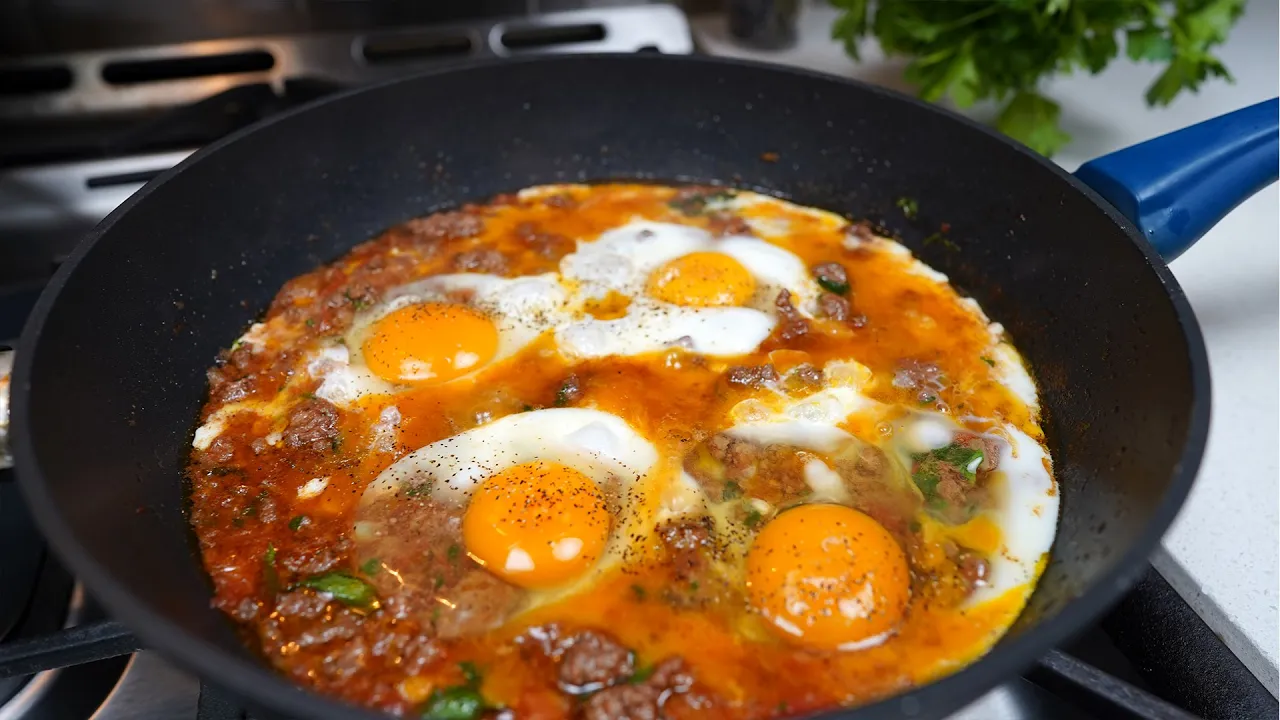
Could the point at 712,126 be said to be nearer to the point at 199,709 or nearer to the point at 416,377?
the point at 416,377

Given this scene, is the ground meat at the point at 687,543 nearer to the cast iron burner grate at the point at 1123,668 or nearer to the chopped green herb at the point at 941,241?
the cast iron burner grate at the point at 1123,668

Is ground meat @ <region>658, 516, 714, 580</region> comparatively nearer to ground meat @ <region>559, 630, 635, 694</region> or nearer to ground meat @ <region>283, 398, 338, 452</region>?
ground meat @ <region>559, 630, 635, 694</region>

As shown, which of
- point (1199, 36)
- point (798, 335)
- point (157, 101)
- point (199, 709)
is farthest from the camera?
point (157, 101)

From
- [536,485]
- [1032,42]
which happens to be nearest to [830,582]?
[536,485]

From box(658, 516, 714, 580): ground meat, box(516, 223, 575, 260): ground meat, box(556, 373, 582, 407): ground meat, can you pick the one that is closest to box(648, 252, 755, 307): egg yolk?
box(516, 223, 575, 260): ground meat

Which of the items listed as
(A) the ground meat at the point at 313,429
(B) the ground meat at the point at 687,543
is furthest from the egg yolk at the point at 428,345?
(B) the ground meat at the point at 687,543

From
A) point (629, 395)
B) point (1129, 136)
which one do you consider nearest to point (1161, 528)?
point (629, 395)
